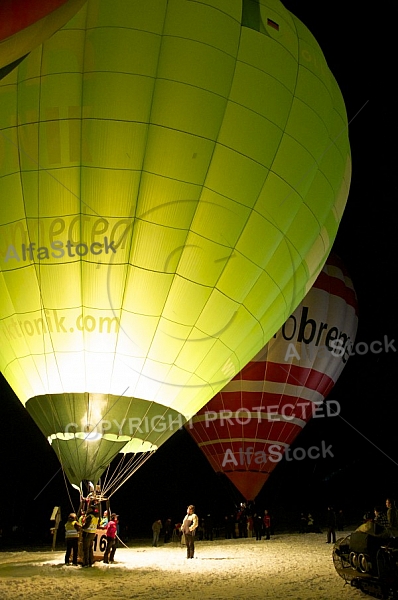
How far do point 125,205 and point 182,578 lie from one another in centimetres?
394

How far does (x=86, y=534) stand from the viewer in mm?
6898

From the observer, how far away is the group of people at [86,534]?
6875 millimetres

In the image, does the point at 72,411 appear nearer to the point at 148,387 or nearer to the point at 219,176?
the point at 148,387

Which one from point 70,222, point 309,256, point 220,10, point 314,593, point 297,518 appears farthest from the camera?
point 297,518

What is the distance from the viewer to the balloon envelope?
45.9 feet

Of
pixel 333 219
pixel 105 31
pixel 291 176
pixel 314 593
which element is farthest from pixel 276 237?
pixel 314 593

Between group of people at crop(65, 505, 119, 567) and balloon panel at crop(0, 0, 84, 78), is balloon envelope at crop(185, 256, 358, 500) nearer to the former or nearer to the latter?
group of people at crop(65, 505, 119, 567)

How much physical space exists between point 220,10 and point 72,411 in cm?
500

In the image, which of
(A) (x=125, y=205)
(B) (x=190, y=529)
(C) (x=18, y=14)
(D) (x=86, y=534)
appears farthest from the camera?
(B) (x=190, y=529)

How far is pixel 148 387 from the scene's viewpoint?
7.57 metres

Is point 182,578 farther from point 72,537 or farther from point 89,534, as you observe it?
point 72,537

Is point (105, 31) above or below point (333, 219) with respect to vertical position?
above

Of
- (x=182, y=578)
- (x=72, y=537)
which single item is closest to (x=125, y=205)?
(x=72, y=537)

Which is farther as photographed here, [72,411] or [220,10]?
[220,10]
